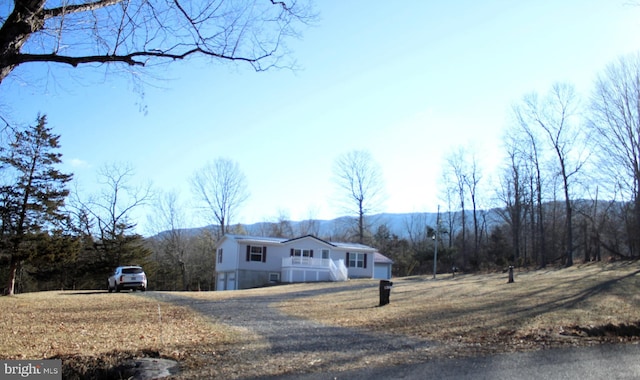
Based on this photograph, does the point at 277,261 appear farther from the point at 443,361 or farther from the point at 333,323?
the point at 443,361

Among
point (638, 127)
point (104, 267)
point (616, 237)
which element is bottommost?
point (104, 267)

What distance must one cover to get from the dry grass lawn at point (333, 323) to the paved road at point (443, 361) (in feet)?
1.87

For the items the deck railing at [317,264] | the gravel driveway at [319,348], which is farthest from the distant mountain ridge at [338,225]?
the gravel driveway at [319,348]

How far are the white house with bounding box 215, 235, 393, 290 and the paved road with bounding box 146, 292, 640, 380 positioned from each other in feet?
89.1

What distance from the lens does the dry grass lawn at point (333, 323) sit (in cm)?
827

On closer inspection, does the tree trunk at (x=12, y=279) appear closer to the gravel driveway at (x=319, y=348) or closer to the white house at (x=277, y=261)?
the white house at (x=277, y=261)

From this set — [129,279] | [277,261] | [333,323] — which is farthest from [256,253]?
[333,323]

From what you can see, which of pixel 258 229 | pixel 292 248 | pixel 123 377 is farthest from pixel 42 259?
pixel 258 229

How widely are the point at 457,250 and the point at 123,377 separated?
2038 inches

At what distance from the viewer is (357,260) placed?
44.2 meters

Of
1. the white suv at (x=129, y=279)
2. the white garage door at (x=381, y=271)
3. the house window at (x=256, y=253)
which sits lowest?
the white garage door at (x=381, y=271)

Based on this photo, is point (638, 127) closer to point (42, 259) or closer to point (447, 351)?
point (447, 351)

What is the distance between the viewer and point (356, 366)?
23.8 ft

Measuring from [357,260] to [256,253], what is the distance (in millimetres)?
9886
